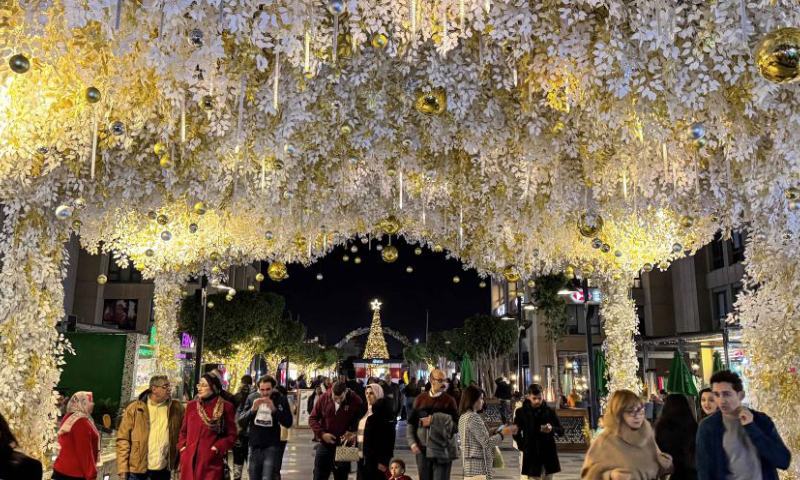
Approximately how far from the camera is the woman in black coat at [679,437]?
507cm

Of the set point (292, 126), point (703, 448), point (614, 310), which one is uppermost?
point (292, 126)

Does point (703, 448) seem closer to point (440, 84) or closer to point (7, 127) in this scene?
point (440, 84)

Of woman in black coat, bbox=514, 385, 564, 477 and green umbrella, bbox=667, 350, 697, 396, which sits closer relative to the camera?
woman in black coat, bbox=514, 385, 564, 477

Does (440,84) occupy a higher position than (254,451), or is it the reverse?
(440,84)

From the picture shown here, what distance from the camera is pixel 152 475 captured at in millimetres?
6277

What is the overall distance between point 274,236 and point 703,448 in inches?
420

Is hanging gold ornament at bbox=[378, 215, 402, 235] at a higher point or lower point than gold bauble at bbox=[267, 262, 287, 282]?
higher

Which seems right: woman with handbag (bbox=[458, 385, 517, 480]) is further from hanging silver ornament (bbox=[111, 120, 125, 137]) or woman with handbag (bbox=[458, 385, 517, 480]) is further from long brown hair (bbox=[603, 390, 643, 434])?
hanging silver ornament (bbox=[111, 120, 125, 137])

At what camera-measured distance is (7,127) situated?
20.2 feet

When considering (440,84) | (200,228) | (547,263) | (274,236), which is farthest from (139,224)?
Answer: (547,263)

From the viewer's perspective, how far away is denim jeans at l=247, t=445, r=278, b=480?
7285 mm

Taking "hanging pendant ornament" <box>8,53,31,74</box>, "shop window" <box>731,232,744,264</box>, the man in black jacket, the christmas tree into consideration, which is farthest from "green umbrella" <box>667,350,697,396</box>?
the christmas tree

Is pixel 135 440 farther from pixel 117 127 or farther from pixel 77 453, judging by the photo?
pixel 117 127

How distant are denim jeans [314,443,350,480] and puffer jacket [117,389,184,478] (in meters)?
1.84
